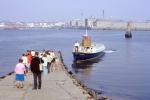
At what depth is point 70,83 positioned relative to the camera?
25.8 m

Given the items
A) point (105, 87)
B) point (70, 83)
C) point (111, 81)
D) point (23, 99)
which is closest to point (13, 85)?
point (70, 83)

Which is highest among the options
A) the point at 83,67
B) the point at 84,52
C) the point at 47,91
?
the point at 47,91

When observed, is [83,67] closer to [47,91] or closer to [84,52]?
[84,52]

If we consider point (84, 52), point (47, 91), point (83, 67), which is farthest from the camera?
point (84, 52)

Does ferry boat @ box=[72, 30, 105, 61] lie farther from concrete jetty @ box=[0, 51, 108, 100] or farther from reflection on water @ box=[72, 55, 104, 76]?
concrete jetty @ box=[0, 51, 108, 100]

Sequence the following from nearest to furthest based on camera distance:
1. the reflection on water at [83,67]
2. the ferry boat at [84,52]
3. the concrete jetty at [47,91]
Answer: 1. the concrete jetty at [47,91]
2. the reflection on water at [83,67]
3. the ferry boat at [84,52]

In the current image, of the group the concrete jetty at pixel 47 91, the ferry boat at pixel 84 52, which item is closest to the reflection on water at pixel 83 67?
the ferry boat at pixel 84 52

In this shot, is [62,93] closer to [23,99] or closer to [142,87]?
[23,99]

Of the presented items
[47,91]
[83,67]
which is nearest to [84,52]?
[83,67]

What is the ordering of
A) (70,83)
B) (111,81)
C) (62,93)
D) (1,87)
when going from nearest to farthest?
(62,93), (1,87), (70,83), (111,81)

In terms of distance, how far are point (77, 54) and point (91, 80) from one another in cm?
1939

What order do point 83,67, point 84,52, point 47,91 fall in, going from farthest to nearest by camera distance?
point 84,52 → point 83,67 → point 47,91

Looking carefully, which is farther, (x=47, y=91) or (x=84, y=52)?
(x=84, y=52)

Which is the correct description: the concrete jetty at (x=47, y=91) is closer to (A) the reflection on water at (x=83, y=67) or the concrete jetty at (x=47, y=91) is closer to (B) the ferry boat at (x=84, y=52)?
(A) the reflection on water at (x=83, y=67)
